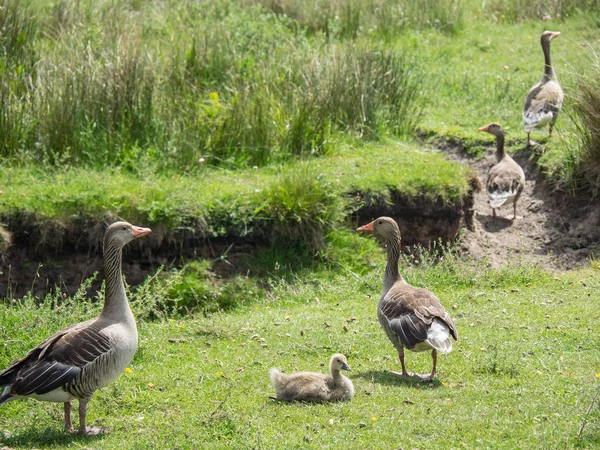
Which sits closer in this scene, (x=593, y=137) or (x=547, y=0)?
(x=593, y=137)

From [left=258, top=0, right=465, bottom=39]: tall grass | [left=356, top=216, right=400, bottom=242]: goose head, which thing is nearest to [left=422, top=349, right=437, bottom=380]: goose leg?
[left=356, top=216, right=400, bottom=242]: goose head

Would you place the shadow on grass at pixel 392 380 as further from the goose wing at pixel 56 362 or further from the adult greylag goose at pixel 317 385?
the goose wing at pixel 56 362

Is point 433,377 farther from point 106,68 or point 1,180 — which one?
point 106,68

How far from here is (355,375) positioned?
27.4ft

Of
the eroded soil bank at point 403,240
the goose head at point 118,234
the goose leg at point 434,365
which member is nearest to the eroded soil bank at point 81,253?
the eroded soil bank at point 403,240

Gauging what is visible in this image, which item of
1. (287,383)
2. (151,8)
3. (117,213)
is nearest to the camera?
(287,383)

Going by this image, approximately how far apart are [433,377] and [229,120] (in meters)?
8.34

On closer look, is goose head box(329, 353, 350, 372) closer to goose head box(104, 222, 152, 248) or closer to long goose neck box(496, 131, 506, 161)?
goose head box(104, 222, 152, 248)

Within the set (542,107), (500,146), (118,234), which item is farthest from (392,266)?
(542,107)

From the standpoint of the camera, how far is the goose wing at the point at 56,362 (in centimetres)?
683

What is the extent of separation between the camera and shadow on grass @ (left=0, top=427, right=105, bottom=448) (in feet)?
22.8

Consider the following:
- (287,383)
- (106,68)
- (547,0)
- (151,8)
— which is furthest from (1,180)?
(547,0)

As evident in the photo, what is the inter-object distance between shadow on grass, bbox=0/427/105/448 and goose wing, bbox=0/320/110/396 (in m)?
0.45

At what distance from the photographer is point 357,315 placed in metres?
10.7
